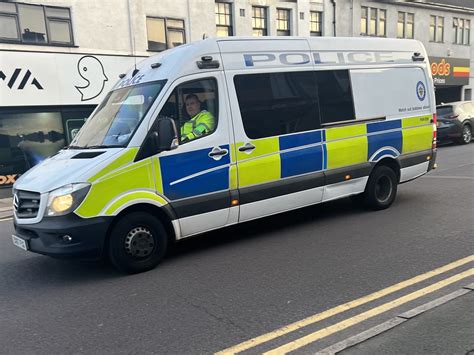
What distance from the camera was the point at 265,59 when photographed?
19.5 ft

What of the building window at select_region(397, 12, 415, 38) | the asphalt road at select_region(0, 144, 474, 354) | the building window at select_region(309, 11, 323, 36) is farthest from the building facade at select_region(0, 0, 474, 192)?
the building window at select_region(397, 12, 415, 38)

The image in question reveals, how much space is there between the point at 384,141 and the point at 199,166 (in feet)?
11.1

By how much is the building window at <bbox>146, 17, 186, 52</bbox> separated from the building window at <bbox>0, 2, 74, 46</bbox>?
284cm

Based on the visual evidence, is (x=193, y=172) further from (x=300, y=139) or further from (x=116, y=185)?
(x=300, y=139)

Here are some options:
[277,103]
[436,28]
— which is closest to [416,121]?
[277,103]

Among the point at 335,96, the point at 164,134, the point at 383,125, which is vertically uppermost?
the point at 335,96

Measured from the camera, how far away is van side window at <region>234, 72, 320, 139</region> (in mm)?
5750

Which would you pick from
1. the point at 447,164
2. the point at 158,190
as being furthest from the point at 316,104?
the point at 447,164

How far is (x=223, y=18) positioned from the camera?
17766mm

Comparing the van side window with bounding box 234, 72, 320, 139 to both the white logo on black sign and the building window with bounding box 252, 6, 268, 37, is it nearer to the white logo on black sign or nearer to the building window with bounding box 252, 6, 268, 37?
the white logo on black sign

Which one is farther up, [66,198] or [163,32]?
[163,32]

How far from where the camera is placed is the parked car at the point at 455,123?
A: 1691 centimetres

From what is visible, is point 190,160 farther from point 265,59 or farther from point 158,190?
point 265,59

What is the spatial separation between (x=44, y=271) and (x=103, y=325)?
1941 millimetres
